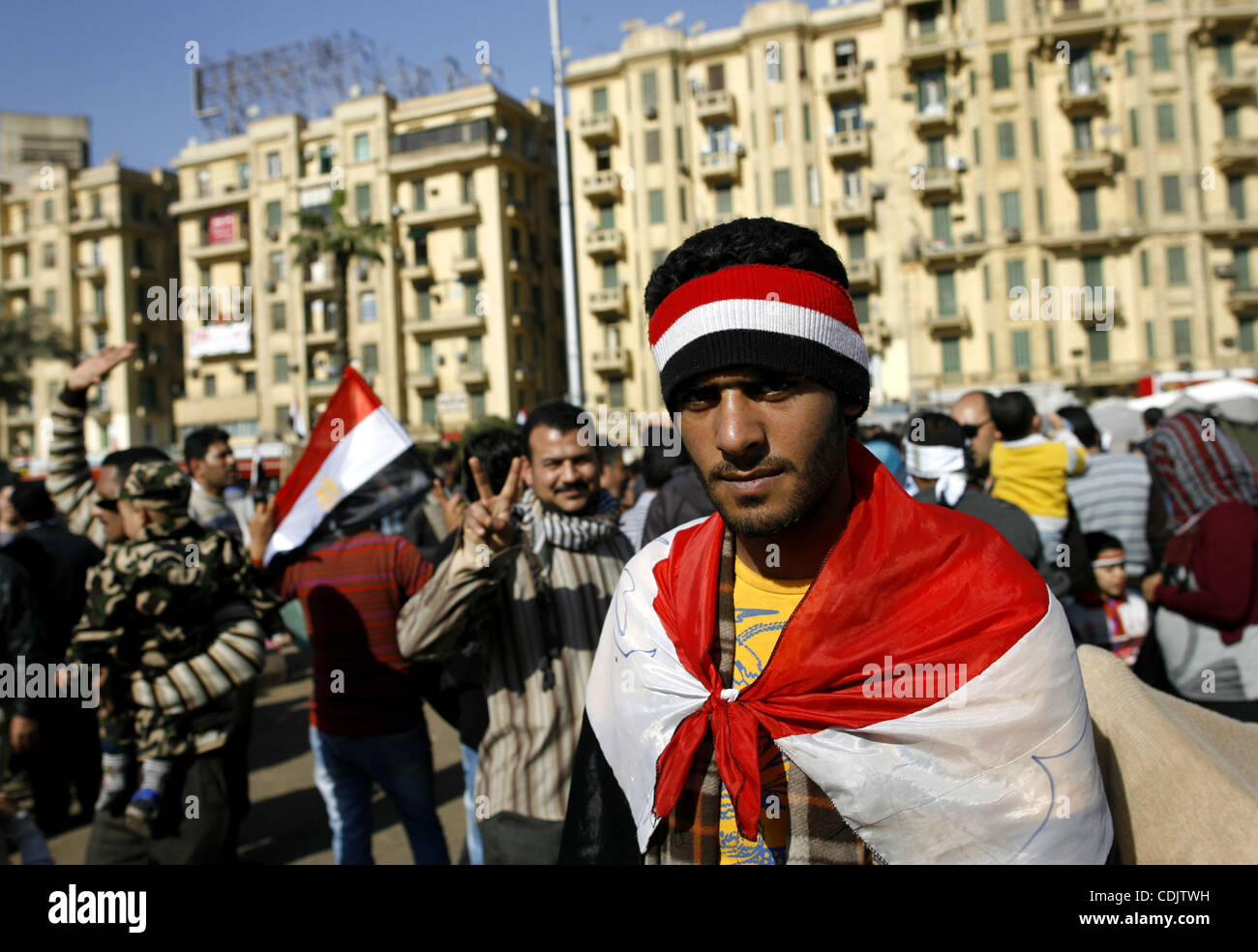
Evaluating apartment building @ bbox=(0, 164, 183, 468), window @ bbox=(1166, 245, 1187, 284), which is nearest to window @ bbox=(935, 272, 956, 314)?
window @ bbox=(1166, 245, 1187, 284)

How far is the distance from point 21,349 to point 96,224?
21.3 meters

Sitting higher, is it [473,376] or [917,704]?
[473,376]

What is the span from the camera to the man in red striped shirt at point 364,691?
365 centimetres

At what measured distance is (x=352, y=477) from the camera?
3.78 metres

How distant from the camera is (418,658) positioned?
268 centimetres

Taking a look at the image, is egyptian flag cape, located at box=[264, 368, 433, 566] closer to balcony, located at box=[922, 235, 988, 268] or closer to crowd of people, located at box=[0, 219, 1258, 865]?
crowd of people, located at box=[0, 219, 1258, 865]

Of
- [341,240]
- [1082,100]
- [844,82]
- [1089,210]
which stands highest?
[844,82]

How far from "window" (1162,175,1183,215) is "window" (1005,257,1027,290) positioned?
226 inches

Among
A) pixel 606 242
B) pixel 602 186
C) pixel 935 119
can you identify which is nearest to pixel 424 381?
pixel 606 242

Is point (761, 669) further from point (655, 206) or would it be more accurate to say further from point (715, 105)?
point (715, 105)

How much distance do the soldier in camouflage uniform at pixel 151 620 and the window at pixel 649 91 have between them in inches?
1494

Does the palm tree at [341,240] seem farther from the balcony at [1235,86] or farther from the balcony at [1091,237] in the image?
the balcony at [1235,86]
